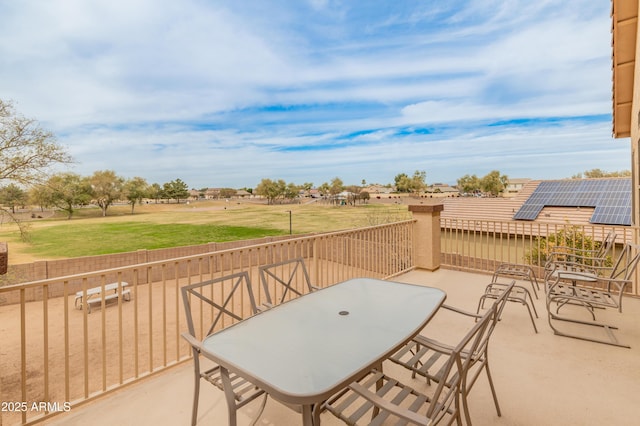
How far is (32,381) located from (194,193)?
2096 centimetres

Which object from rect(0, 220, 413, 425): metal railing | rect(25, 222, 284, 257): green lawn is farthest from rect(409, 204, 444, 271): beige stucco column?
rect(25, 222, 284, 257): green lawn

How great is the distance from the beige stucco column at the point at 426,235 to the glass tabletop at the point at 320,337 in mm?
3404

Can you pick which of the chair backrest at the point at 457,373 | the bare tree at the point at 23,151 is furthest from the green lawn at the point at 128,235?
the chair backrest at the point at 457,373

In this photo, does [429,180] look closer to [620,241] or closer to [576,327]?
[620,241]

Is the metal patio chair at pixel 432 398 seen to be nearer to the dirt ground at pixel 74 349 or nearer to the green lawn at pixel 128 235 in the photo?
the dirt ground at pixel 74 349

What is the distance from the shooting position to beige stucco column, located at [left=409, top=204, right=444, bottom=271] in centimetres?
541

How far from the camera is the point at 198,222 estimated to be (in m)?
27.0

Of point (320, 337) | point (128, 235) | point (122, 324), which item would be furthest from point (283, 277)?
point (128, 235)

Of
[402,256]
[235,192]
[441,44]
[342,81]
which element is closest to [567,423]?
[402,256]

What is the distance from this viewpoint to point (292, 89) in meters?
32.6

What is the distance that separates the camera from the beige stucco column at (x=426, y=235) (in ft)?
17.7

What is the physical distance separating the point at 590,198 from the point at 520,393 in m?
13.1

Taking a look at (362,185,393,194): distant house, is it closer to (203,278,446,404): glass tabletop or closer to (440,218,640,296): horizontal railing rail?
(440,218,640,296): horizontal railing rail

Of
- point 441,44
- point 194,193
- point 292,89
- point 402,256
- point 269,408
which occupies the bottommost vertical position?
point 269,408
